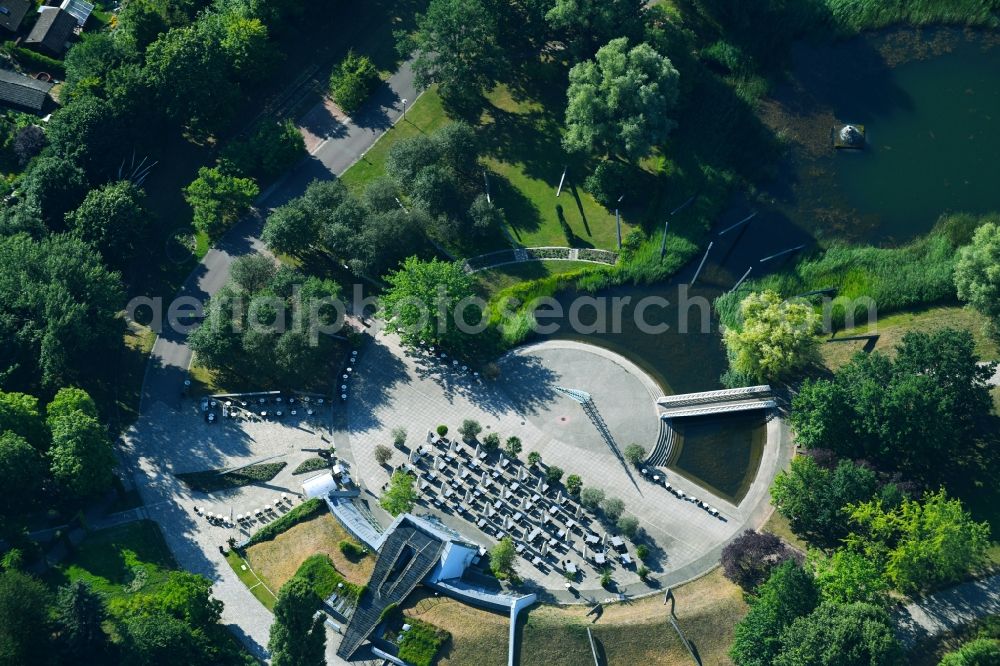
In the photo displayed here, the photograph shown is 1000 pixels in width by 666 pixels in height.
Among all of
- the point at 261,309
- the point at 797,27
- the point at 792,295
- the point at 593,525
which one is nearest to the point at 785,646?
the point at 593,525

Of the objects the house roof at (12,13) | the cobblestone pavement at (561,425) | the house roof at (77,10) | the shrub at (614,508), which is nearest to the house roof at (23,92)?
the house roof at (12,13)

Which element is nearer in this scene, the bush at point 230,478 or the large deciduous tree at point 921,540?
the large deciduous tree at point 921,540

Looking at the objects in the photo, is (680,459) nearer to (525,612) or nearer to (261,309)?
(525,612)

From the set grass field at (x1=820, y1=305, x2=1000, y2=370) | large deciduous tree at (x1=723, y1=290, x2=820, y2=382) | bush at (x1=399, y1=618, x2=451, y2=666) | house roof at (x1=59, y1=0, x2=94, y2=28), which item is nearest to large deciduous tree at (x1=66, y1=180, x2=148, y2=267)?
house roof at (x1=59, y1=0, x2=94, y2=28)

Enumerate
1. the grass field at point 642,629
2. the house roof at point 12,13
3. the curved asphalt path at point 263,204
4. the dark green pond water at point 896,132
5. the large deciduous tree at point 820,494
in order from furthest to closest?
the house roof at point 12,13 < the dark green pond water at point 896,132 < the curved asphalt path at point 263,204 < the large deciduous tree at point 820,494 < the grass field at point 642,629

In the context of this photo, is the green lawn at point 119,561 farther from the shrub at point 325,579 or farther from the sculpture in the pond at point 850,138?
the sculpture in the pond at point 850,138
